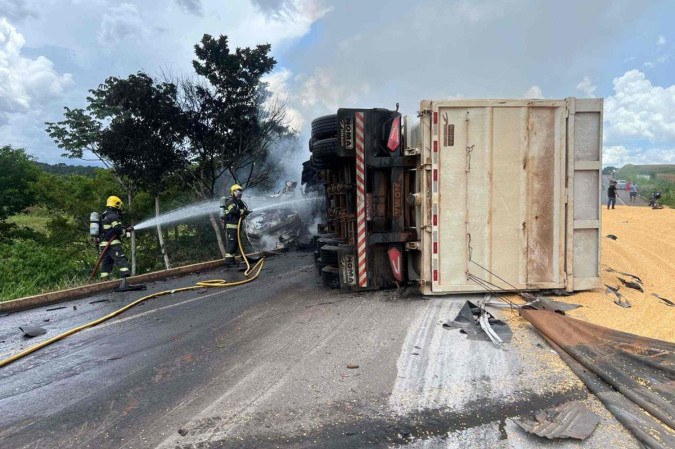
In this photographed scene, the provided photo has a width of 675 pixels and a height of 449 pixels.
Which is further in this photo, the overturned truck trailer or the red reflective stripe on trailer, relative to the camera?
the red reflective stripe on trailer

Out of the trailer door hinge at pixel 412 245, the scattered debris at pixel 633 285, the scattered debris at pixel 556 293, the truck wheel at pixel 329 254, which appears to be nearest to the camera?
the scattered debris at pixel 556 293

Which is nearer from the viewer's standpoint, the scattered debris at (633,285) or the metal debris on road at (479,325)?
the metal debris on road at (479,325)

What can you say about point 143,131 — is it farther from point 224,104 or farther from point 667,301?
point 667,301

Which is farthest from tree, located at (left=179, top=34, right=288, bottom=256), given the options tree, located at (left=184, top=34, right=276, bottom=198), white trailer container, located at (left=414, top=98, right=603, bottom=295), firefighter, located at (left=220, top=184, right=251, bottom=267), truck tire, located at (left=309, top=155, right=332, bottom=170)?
white trailer container, located at (left=414, top=98, right=603, bottom=295)

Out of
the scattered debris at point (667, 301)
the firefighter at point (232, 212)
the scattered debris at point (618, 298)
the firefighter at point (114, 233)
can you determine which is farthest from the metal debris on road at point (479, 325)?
the firefighter at point (114, 233)

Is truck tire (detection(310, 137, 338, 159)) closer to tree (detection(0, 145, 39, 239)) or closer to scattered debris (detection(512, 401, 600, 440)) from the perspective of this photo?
scattered debris (detection(512, 401, 600, 440))

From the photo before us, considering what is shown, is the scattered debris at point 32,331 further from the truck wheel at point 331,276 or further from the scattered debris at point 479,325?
the scattered debris at point 479,325

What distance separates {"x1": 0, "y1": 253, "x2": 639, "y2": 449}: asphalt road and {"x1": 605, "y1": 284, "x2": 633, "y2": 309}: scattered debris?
67.2 inches

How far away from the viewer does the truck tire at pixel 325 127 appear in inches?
228

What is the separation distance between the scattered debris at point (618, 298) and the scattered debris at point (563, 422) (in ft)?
8.92

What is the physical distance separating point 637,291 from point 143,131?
35.7 feet

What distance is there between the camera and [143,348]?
4180 millimetres

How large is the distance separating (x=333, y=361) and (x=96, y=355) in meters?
2.42

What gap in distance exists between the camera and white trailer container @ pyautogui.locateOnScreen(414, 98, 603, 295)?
4992mm
